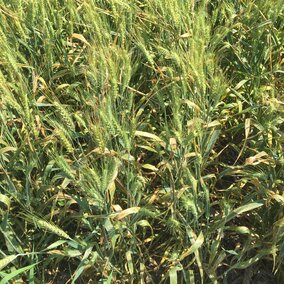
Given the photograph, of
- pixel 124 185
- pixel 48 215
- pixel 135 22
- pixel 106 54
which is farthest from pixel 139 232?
pixel 135 22

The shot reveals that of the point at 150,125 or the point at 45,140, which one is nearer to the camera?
the point at 45,140

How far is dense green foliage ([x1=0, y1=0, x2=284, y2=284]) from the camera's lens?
1422 millimetres

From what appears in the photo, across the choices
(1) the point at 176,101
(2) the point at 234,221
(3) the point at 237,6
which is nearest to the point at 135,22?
(3) the point at 237,6

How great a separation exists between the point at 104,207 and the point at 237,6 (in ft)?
3.44

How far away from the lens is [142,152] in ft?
5.78

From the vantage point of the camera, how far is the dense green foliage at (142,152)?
142 centimetres

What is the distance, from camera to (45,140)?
1548 millimetres

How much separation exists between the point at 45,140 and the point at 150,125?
14.5 inches

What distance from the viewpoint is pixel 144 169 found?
5.74 ft

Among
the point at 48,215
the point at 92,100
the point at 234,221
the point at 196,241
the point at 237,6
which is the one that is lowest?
the point at 234,221

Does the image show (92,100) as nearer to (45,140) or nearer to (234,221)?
(45,140)

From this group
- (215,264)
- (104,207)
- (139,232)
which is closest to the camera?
(104,207)

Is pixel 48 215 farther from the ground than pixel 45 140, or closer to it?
closer to it

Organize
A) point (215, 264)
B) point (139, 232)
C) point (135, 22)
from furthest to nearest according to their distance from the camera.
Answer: point (135, 22), point (139, 232), point (215, 264)
